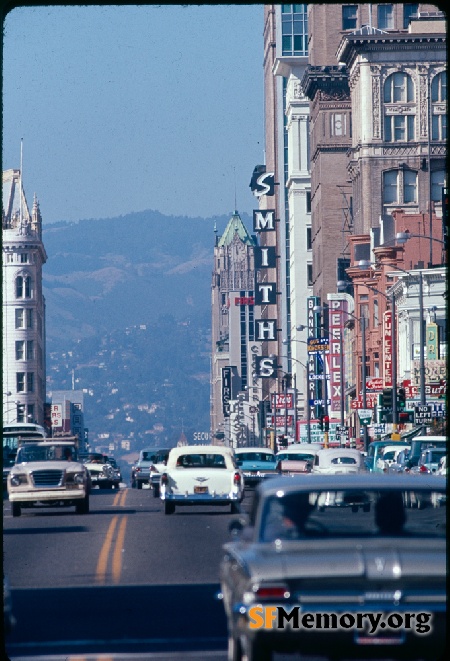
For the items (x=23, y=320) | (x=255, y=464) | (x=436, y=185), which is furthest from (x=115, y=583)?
(x=23, y=320)

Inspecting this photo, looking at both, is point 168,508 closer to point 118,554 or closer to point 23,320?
point 118,554

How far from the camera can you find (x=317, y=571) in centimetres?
962

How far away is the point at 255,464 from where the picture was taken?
51.6 meters

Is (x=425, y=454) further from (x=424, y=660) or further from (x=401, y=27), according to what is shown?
(x=401, y=27)

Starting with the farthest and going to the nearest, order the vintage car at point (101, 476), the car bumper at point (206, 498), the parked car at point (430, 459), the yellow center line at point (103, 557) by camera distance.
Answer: the vintage car at point (101, 476), the parked car at point (430, 459), the car bumper at point (206, 498), the yellow center line at point (103, 557)

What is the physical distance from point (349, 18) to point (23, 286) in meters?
64.1

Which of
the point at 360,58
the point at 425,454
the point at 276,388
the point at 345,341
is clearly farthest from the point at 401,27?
the point at 425,454

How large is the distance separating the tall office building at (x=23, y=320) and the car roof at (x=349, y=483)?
15854 cm

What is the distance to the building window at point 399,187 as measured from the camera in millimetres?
114062

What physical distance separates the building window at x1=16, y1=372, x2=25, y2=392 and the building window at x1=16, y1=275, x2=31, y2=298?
36.7 feet

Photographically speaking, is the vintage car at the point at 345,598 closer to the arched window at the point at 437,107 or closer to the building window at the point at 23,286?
the arched window at the point at 437,107

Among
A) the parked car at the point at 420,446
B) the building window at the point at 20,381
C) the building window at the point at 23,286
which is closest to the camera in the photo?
the parked car at the point at 420,446

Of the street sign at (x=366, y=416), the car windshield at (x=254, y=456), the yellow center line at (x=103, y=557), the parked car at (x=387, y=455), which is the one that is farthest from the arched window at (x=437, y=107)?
the yellow center line at (x=103, y=557)

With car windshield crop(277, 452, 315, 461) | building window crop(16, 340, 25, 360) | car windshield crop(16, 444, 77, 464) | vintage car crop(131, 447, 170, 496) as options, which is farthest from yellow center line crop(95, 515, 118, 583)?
building window crop(16, 340, 25, 360)
